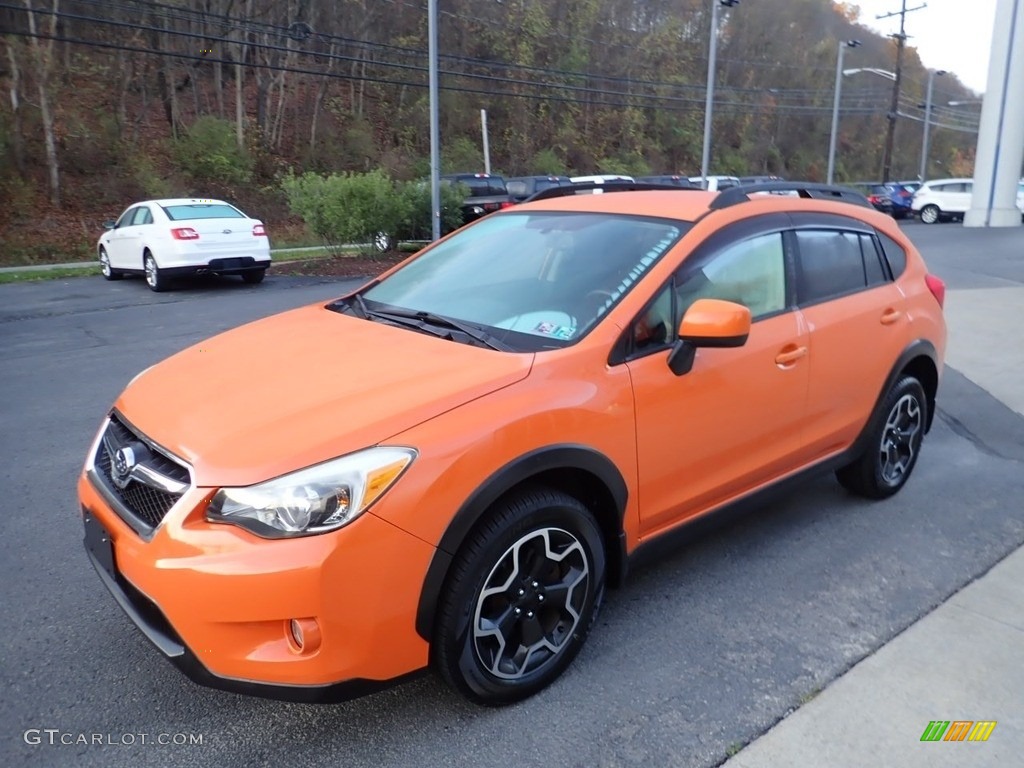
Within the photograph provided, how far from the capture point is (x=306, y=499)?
7.60ft

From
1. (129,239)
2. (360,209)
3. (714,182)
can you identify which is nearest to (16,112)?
(129,239)

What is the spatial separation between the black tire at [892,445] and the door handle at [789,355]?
2.84 feet

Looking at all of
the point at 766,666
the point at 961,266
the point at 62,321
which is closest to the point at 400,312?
the point at 766,666

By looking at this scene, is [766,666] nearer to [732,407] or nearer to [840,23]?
[732,407]

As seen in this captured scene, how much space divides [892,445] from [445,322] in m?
2.73

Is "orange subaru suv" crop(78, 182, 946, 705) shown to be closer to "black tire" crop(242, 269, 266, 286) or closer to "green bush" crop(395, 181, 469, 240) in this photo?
"black tire" crop(242, 269, 266, 286)

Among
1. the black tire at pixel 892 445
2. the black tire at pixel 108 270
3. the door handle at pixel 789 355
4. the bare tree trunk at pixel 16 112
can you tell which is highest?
the bare tree trunk at pixel 16 112

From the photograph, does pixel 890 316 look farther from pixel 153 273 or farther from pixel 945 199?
pixel 945 199

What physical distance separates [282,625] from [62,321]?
1024cm

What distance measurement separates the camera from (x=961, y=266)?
16406 mm

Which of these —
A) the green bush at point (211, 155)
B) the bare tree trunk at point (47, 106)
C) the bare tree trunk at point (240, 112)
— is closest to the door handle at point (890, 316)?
the bare tree trunk at point (47, 106)

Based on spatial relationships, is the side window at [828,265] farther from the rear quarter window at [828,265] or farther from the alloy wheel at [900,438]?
the alloy wheel at [900,438]

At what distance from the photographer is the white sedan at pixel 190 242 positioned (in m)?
13.4

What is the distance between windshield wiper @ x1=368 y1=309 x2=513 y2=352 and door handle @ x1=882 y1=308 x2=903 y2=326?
7.48 feet
